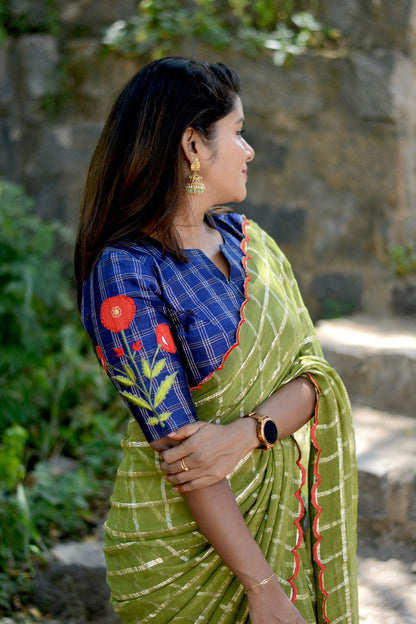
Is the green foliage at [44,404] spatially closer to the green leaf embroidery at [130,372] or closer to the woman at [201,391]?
the woman at [201,391]

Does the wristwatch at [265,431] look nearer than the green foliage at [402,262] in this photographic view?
Yes

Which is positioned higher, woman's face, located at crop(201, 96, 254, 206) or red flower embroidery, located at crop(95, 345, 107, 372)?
woman's face, located at crop(201, 96, 254, 206)

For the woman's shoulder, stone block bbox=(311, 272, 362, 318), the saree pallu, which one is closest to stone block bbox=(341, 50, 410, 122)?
stone block bbox=(311, 272, 362, 318)

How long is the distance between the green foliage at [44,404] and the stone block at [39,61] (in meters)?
0.69

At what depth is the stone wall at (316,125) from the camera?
371 cm

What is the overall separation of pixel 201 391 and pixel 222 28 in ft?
9.55

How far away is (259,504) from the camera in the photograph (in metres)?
1.54

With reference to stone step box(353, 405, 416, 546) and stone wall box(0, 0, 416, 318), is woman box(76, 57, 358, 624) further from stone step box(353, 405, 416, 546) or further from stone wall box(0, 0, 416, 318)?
stone wall box(0, 0, 416, 318)

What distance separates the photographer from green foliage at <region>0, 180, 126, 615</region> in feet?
9.26

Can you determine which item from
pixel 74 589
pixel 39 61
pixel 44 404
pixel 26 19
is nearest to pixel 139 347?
pixel 74 589

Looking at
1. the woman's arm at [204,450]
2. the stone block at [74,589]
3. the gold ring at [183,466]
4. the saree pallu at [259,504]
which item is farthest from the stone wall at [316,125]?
the gold ring at [183,466]

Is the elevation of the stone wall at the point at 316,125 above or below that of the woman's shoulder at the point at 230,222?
below

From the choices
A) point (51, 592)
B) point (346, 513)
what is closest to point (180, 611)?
point (346, 513)

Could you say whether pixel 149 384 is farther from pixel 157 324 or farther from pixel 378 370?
pixel 378 370
